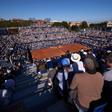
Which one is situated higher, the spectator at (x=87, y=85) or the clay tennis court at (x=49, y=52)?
the spectator at (x=87, y=85)

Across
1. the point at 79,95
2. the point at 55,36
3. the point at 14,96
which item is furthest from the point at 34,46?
the point at 79,95

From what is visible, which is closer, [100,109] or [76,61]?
[100,109]

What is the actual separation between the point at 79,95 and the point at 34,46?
36.1 m

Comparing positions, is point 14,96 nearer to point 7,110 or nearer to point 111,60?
point 7,110

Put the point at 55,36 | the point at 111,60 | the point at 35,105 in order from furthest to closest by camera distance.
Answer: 1. the point at 55,36
2. the point at 35,105
3. the point at 111,60

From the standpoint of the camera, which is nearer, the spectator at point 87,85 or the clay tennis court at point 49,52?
the spectator at point 87,85

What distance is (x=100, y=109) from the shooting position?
2.52 m

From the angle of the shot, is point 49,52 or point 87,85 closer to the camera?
point 87,85

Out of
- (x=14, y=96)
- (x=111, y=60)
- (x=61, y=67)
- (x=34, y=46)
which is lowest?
(x=34, y=46)

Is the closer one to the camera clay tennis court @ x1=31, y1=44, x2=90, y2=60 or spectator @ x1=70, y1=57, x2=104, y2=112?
spectator @ x1=70, y1=57, x2=104, y2=112

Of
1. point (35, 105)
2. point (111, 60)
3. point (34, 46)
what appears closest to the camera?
point (111, 60)

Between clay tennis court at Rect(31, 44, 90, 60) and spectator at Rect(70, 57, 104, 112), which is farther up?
spectator at Rect(70, 57, 104, 112)

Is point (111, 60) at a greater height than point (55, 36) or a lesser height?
greater

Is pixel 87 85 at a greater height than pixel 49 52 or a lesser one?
greater
